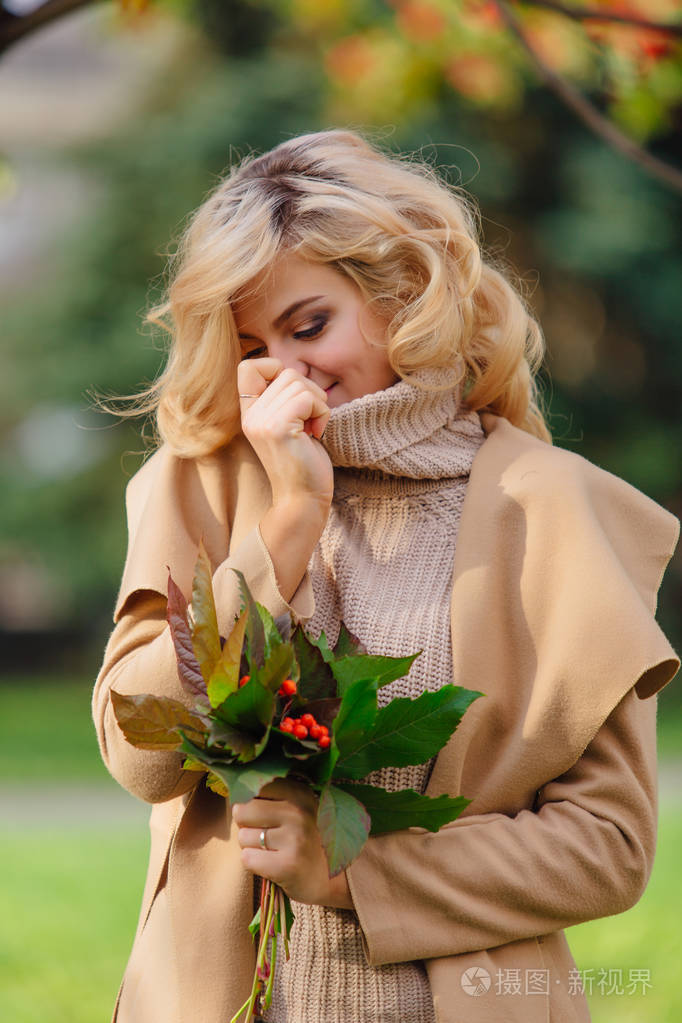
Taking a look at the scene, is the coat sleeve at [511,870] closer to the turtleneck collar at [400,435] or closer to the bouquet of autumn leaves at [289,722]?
the bouquet of autumn leaves at [289,722]

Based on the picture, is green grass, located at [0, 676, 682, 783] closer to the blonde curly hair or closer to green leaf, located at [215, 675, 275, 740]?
the blonde curly hair

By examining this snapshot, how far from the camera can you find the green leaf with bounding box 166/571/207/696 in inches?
69.0

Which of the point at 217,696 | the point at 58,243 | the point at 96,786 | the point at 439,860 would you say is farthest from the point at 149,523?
the point at 58,243

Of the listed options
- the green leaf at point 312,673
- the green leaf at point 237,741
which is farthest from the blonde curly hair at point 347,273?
the green leaf at point 237,741

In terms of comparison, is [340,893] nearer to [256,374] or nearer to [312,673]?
[312,673]

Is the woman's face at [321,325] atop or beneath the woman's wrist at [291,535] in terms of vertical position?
atop

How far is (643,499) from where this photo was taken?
2.18 meters

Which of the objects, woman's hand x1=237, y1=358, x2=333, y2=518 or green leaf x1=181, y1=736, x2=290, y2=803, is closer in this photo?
green leaf x1=181, y1=736, x2=290, y2=803

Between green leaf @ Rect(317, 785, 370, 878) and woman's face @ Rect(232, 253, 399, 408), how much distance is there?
812 mm

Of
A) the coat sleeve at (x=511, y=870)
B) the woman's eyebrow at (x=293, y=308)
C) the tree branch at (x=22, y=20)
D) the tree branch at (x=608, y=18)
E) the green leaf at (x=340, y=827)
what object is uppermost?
the tree branch at (x=22, y=20)

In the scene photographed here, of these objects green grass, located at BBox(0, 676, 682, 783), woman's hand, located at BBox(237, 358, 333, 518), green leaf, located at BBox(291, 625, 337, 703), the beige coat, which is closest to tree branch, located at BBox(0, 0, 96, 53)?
woman's hand, located at BBox(237, 358, 333, 518)

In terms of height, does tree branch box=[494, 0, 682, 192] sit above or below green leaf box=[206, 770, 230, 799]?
above

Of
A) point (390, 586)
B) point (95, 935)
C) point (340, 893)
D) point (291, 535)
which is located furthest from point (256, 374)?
point (95, 935)

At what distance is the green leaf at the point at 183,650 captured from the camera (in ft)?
5.75
